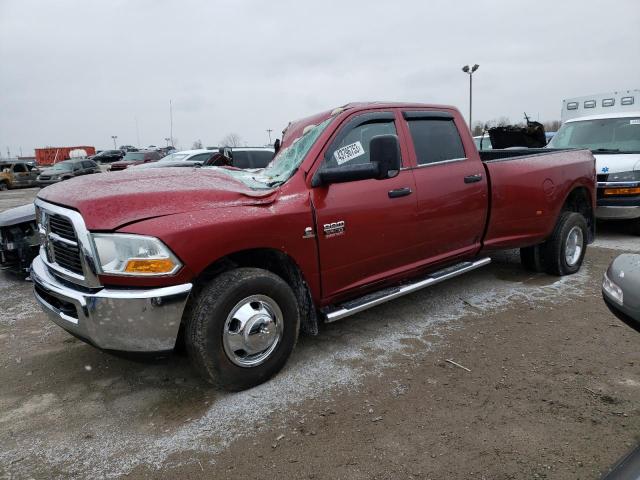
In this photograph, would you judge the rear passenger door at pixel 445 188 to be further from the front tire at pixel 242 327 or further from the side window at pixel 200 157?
the side window at pixel 200 157

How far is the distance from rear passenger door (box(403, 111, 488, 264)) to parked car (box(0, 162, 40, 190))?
25618mm

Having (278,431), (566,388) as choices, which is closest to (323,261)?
(278,431)

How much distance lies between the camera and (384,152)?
3225mm

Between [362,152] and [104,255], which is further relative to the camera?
[362,152]

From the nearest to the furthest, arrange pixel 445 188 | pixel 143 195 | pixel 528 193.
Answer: pixel 143 195 < pixel 445 188 < pixel 528 193

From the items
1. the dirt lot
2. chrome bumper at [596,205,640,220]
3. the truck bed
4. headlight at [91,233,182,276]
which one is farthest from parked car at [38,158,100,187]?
headlight at [91,233,182,276]

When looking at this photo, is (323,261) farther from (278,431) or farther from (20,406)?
(20,406)

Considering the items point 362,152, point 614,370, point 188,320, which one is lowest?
point 614,370

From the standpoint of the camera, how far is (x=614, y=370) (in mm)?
3223

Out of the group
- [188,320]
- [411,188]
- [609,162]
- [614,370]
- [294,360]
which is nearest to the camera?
[188,320]

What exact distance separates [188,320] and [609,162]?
7033 mm

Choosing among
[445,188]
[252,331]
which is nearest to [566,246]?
[445,188]

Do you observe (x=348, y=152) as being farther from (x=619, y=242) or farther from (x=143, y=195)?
(x=619, y=242)

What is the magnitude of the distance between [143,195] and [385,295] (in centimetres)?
193
